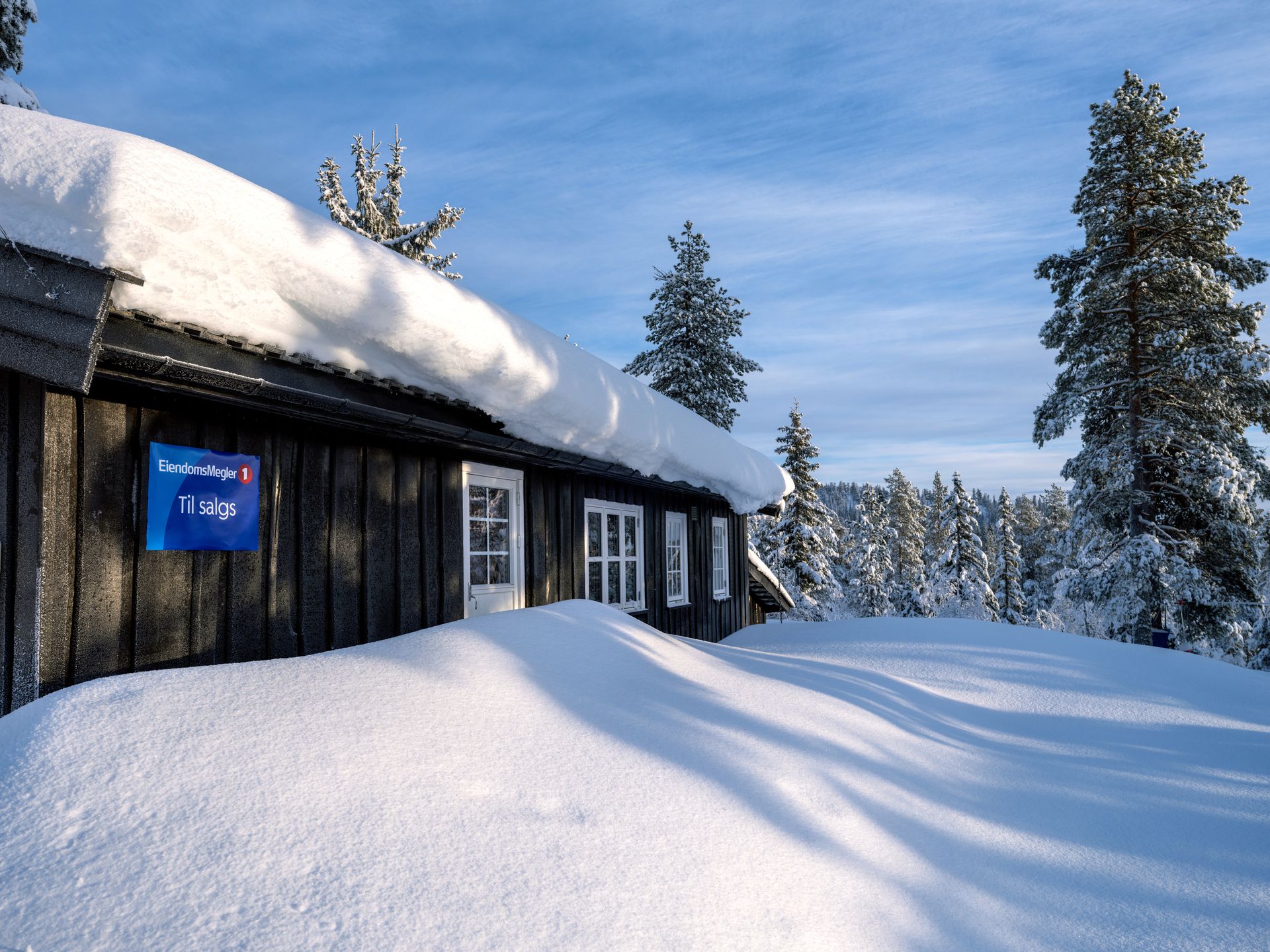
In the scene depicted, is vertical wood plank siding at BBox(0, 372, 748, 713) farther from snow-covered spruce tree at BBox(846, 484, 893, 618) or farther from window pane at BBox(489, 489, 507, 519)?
snow-covered spruce tree at BBox(846, 484, 893, 618)

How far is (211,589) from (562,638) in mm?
2299

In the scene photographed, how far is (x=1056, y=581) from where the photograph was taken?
17.7 metres

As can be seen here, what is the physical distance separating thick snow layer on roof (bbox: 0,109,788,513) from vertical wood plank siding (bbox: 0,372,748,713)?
2.61ft

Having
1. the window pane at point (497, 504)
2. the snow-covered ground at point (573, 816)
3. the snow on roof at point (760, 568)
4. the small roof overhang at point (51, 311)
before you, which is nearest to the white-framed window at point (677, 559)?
the snow on roof at point (760, 568)

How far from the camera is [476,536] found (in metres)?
7.30

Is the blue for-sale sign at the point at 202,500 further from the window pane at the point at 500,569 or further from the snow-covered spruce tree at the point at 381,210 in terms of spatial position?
the snow-covered spruce tree at the point at 381,210

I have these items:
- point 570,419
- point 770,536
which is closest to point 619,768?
point 570,419

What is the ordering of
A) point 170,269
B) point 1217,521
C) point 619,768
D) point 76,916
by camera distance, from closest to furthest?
point 76,916 < point 619,768 < point 170,269 < point 1217,521

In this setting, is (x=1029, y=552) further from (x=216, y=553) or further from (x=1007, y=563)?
(x=216, y=553)

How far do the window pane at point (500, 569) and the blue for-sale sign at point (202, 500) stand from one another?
8.80 ft

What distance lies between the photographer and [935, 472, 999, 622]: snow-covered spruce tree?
3103cm

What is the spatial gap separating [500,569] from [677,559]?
15.8ft

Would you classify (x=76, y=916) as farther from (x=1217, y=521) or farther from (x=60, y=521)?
(x=1217, y=521)

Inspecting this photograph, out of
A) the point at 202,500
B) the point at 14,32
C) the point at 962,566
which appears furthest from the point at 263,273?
the point at 962,566
